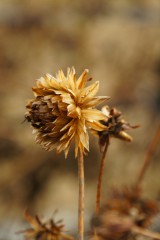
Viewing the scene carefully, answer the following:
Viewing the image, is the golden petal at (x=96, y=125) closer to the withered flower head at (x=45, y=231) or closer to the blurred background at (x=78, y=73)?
the withered flower head at (x=45, y=231)

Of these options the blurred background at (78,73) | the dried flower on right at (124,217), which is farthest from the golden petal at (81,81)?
the blurred background at (78,73)

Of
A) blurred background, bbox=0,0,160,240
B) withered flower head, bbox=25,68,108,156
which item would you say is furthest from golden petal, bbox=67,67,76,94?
blurred background, bbox=0,0,160,240

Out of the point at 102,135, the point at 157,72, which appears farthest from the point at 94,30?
the point at 102,135

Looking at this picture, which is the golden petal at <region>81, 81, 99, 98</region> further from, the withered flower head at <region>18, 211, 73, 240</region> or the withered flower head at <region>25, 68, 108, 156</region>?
the withered flower head at <region>18, 211, 73, 240</region>

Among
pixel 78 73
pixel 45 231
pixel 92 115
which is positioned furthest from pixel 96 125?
pixel 78 73

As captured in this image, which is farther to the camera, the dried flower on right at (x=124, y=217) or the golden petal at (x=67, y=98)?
the dried flower on right at (x=124, y=217)

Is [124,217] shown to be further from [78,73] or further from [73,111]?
[78,73]
